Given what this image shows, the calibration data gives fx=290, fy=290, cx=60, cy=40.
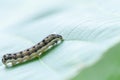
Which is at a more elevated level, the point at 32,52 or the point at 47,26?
the point at 47,26

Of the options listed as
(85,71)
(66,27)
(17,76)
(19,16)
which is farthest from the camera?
(19,16)

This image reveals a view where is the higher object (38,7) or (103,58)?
(38,7)

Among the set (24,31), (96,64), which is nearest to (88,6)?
(24,31)

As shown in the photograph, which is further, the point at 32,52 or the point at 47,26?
the point at 47,26

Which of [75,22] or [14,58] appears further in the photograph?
[14,58]

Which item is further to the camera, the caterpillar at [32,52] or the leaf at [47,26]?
the caterpillar at [32,52]

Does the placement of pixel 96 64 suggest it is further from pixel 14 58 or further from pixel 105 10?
pixel 14 58

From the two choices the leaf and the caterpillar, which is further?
the caterpillar

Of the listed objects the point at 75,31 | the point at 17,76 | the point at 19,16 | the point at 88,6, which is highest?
the point at 19,16
